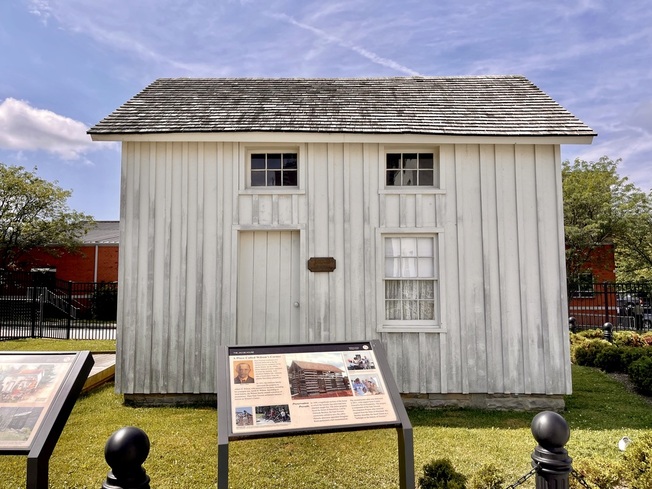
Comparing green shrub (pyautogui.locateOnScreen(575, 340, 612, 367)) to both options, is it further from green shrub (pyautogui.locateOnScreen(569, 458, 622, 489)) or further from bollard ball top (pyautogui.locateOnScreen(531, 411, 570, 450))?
bollard ball top (pyautogui.locateOnScreen(531, 411, 570, 450))

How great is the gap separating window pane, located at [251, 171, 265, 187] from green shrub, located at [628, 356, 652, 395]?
8.39m

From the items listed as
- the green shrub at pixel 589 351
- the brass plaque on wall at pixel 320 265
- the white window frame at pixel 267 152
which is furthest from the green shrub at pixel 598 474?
the green shrub at pixel 589 351

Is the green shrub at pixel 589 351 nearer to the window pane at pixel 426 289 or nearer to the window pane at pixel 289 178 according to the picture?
the window pane at pixel 426 289

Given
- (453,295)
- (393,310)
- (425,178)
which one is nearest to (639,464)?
(453,295)

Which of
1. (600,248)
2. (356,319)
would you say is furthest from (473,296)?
(600,248)

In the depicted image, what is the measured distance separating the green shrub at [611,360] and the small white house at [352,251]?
13.2ft

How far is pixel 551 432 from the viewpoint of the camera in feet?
10.5

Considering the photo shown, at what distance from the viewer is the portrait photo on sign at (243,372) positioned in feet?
12.4

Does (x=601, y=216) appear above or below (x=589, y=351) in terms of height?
above

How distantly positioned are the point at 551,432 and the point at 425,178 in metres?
5.65

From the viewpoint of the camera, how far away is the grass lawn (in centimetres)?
490

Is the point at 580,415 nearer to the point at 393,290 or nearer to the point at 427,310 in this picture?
the point at 427,310

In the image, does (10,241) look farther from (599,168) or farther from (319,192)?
(599,168)

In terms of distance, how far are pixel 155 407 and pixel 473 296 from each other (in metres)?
5.94
